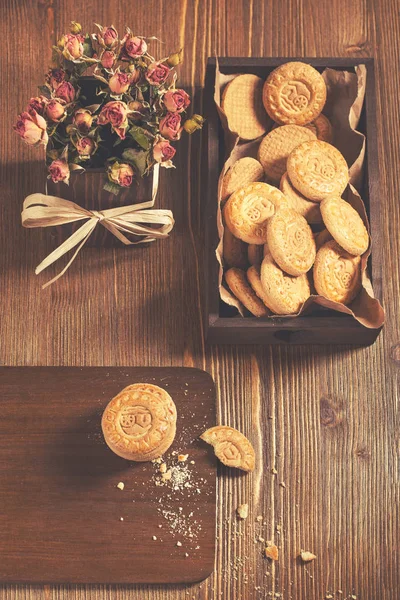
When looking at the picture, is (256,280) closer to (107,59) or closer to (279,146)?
(279,146)

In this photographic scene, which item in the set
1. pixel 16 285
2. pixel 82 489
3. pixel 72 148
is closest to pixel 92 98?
pixel 72 148

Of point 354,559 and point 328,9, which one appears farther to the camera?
point 328,9

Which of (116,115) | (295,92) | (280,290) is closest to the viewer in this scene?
(116,115)

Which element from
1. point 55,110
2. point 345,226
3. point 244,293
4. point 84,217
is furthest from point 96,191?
point 345,226

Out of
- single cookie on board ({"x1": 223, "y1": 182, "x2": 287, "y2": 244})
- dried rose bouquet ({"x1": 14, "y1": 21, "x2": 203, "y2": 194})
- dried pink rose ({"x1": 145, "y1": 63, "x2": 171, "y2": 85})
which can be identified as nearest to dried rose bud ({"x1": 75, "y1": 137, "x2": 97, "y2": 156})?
dried rose bouquet ({"x1": 14, "y1": 21, "x2": 203, "y2": 194})

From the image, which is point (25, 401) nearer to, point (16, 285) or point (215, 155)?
point (16, 285)

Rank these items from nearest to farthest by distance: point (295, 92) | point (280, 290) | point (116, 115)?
1. point (116, 115)
2. point (280, 290)
3. point (295, 92)
